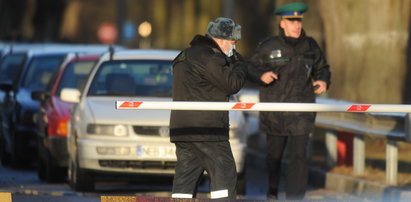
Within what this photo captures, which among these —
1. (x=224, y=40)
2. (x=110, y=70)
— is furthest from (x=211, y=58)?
(x=110, y=70)

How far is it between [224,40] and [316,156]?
8939 mm

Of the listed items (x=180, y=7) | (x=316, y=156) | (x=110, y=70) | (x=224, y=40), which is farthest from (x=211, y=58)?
(x=180, y=7)

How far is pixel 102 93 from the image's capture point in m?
14.8

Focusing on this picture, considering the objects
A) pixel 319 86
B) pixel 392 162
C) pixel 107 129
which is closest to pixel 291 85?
pixel 319 86

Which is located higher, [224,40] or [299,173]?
[224,40]

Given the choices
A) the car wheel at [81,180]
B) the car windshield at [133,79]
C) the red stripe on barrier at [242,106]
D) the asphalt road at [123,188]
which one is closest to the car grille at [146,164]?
the asphalt road at [123,188]

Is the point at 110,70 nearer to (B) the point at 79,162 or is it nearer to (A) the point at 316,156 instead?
(B) the point at 79,162

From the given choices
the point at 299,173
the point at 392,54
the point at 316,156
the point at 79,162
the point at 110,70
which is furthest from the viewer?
the point at 392,54

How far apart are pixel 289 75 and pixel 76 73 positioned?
5.62 m

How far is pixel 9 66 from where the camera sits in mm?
22641

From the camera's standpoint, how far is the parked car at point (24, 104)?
62.0 ft

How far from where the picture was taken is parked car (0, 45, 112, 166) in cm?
1889

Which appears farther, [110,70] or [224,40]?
[110,70]

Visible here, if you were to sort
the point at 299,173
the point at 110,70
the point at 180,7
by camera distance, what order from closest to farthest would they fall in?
1. the point at 299,173
2. the point at 110,70
3. the point at 180,7
